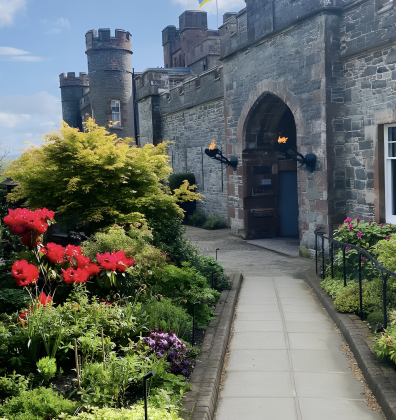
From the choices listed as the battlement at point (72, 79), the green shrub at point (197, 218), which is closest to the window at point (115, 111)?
the battlement at point (72, 79)

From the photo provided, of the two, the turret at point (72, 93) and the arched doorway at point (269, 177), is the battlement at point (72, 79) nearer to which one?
the turret at point (72, 93)

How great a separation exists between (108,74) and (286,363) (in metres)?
25.7

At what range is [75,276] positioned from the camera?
498cm

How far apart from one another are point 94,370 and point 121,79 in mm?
26403

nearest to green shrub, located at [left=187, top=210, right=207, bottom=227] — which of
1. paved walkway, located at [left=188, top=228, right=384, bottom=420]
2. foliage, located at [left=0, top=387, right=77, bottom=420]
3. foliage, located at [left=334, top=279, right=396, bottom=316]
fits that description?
paved walkway, located at [left=188, top=228, right=384, bottom=420]

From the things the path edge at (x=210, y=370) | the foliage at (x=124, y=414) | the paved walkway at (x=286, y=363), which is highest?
the foliage at (x=124, y=414)

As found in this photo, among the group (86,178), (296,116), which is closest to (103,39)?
(296,116)

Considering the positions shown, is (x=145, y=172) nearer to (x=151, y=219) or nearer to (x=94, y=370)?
(x=151, y=219)

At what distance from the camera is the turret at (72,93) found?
1420 inches

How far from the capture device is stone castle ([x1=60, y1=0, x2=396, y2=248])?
30.2ft

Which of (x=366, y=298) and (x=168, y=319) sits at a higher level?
(x=168, y=319)

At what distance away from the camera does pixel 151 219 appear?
26.3ft

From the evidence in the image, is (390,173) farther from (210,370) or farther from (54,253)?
(54,253)

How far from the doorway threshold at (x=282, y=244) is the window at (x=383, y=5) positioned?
220 inches
